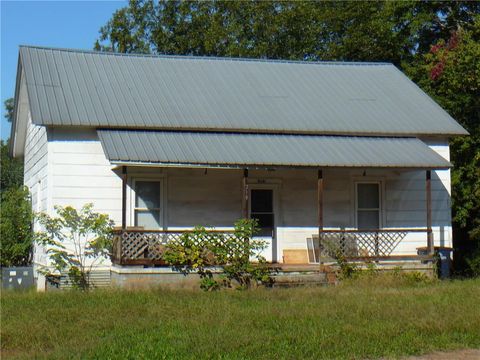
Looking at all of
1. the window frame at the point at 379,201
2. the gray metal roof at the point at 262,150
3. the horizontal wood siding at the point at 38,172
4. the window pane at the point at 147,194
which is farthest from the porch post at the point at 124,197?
the window frame at the point at 379,201

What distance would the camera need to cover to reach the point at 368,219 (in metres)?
21.9

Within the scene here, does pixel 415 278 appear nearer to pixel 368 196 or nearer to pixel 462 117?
pixel 368 196

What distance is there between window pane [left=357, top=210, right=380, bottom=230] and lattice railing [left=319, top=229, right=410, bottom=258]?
1.03m

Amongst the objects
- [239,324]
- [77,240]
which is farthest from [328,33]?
[239,324]

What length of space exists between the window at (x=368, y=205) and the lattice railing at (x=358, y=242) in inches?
41.5

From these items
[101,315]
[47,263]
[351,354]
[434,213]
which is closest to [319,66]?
[434,213]

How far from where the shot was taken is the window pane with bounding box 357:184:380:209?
861 inches

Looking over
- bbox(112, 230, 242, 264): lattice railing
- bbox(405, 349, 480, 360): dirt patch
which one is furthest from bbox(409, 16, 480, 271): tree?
bbox(405, 349, 480, 360): dirt patch

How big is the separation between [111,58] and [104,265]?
693cm

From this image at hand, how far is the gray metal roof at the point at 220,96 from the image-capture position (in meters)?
20.3

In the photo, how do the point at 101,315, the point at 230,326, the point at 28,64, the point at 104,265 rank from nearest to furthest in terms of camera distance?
the point at 230,326 < the point at 101,315 < the point at 104,265 < the point at 28,64

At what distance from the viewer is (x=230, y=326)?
12.4m

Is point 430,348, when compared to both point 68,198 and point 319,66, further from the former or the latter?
point 319,66

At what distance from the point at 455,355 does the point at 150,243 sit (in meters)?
8.98
